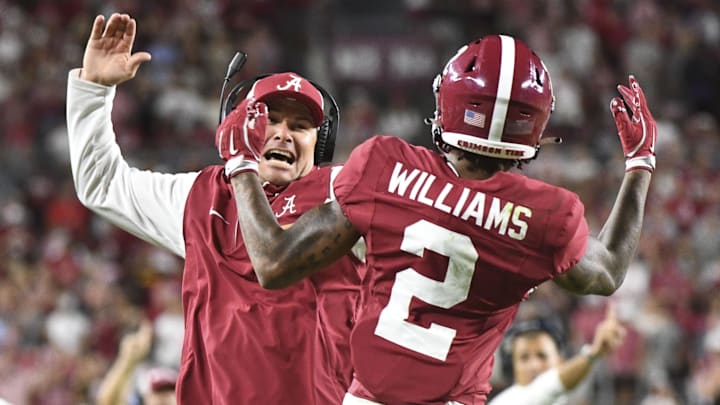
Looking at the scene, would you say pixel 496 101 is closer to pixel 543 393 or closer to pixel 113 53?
pixel 113 53

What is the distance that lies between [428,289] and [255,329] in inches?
31.4

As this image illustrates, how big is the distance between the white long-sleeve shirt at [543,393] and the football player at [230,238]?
181 cm

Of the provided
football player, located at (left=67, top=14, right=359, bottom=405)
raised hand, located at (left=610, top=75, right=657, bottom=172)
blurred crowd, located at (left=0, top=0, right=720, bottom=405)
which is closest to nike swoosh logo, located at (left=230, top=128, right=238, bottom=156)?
football player, located at (left=67, top=14, right=359, bottom=405)

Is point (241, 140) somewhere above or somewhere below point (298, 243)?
above

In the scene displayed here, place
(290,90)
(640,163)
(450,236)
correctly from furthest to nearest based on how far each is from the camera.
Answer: (290,90) → (640,163) → (450,236)

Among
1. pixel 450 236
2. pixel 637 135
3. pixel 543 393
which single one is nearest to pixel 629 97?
pixel 637 135

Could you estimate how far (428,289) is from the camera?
123 inches

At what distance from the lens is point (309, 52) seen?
568 inches

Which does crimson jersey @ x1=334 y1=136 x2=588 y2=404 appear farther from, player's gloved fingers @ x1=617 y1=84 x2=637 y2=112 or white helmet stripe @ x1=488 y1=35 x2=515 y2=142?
player's gloved fingers @ x1=617 y1=84 x2=637 y2=112

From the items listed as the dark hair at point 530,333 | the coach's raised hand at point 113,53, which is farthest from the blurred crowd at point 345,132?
the coach's raised hand at point 113,53

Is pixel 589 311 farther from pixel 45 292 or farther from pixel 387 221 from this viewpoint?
pixel 387 221

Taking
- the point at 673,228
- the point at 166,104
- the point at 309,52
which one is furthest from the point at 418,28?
the point at 673,228

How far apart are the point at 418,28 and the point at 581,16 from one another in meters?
1.88

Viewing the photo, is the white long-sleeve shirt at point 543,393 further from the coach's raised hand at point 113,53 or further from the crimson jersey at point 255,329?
the coach's raised hand at point 113,53
